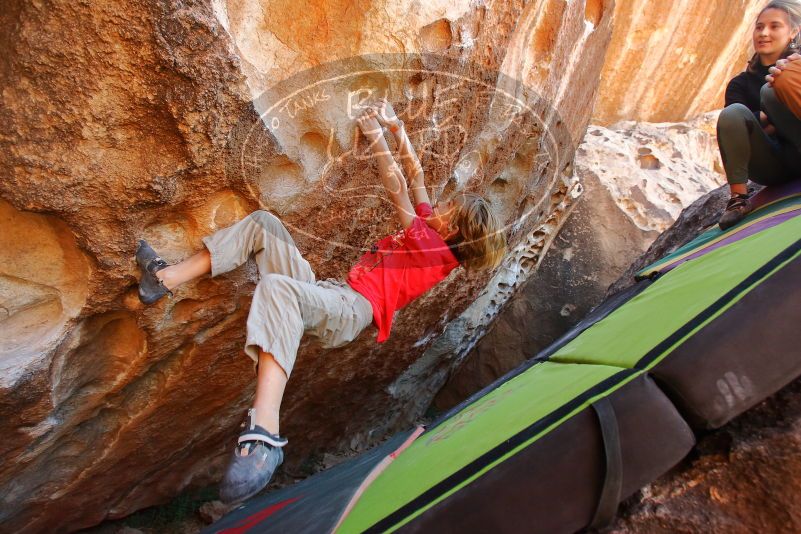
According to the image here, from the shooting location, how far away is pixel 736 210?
248 cm

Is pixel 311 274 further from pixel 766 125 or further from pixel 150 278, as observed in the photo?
pixel 766 125

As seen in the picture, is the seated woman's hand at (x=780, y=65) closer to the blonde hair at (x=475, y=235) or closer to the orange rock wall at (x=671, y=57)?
the blonde hair at (x=475, y=235)

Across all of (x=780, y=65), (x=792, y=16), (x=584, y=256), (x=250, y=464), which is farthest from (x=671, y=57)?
(x=250, y=464)

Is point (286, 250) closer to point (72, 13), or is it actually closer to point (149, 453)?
point (72, 13)

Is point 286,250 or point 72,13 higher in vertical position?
point 72,13

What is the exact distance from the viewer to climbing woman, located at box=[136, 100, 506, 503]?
5.55ft

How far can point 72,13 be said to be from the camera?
1.63 m

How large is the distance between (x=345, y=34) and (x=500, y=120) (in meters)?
1.08

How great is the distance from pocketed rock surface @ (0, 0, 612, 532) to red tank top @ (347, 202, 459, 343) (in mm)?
399

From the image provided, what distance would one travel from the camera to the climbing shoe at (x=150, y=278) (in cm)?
195

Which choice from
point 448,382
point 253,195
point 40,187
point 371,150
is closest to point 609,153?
point 448,382

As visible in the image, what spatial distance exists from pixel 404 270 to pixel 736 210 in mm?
1442

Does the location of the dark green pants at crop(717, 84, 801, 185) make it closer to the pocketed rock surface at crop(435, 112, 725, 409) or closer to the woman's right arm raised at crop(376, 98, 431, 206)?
the woman's right arm raised at crop(376, 98, 431, 206)

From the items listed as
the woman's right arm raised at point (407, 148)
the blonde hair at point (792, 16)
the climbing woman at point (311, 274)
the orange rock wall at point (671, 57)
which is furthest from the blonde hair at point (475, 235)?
the orange rock wall at point (671, 57)
